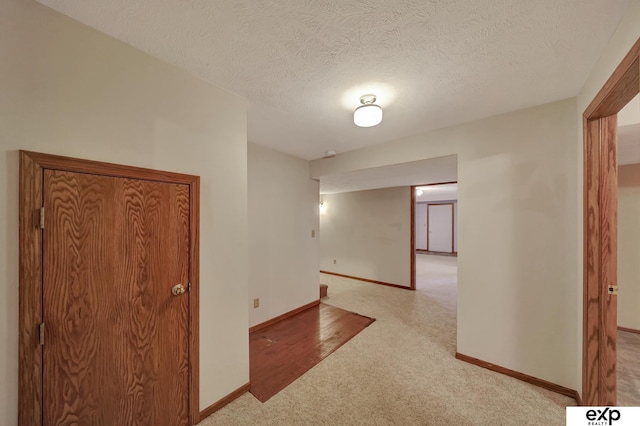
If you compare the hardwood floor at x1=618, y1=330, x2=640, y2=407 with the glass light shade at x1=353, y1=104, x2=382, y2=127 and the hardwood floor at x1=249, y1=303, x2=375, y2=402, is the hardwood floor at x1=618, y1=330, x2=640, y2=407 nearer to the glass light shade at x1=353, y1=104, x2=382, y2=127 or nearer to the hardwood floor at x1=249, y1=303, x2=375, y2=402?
the hardwood floor at x1=249, y1=303, x2=375, y2=402

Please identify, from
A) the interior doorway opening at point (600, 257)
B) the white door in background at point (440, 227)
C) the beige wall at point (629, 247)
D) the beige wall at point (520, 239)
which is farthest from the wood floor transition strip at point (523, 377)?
the white door in background at point (440, 227)

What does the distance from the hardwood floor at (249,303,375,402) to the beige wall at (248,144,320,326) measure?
0.27 meters

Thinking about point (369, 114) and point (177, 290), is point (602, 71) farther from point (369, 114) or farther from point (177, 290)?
point (177, 290)

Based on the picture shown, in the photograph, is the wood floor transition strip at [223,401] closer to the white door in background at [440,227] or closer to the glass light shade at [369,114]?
the glass light shade at [369,114]

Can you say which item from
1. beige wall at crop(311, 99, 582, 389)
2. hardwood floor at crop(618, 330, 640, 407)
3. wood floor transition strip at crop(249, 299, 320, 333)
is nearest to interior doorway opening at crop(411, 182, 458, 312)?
hardwood floor at crop(618, 330, 640, 407)

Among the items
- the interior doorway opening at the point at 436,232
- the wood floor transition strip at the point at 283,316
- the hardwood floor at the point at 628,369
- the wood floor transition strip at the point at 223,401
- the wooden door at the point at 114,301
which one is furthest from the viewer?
the interior doorway opening at the point at 436,232

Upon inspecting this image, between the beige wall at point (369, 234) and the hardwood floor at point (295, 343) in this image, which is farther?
the beige wall at point (369, 234)

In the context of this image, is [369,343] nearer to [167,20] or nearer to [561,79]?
[561,79]

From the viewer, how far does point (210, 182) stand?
167 centimetres

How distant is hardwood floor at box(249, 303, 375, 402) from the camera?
2.04 m

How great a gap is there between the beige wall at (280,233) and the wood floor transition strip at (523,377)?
223 centimetres

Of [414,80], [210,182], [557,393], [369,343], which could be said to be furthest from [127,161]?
[557,393]

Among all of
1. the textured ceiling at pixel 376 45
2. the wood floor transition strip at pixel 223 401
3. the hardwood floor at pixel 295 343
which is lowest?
the hardwood floor at pixel 295 343

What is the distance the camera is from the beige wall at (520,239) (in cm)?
182
